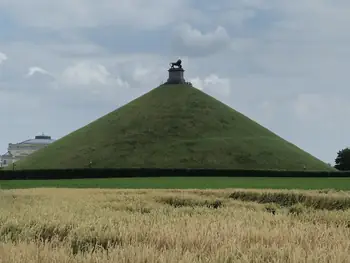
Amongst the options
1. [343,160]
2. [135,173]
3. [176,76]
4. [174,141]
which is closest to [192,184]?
[135,173]

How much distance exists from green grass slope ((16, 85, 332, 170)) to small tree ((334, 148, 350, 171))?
241 centimetres

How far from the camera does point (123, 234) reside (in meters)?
8.83

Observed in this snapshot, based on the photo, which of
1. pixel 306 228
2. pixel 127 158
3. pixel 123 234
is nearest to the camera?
pixel 123 234

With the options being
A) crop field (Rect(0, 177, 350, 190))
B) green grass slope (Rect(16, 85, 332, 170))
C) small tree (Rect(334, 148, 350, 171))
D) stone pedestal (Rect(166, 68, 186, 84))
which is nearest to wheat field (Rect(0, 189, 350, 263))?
crop field (Rect(0, 177, 350, 190))

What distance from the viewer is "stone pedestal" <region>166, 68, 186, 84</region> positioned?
137 metres

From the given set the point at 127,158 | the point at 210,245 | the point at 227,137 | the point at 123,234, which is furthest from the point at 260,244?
the point at 227,137

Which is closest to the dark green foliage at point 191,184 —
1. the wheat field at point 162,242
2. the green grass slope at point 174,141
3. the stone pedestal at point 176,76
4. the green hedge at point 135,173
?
the green hedge at point 135,173

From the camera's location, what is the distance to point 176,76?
13838 centimetres

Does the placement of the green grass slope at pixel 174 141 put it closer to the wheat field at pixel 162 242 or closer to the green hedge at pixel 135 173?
the green hedge at pixel 135 173

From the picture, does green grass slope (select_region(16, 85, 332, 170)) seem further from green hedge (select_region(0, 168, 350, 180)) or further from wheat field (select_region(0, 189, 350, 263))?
wheat field (select_region(0, 189, 350, 263))

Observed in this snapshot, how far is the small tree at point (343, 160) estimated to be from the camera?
104 meters

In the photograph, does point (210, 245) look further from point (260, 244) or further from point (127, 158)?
point (127, 158)

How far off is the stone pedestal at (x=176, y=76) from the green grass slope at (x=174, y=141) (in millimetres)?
7794

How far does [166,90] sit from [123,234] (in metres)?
123
